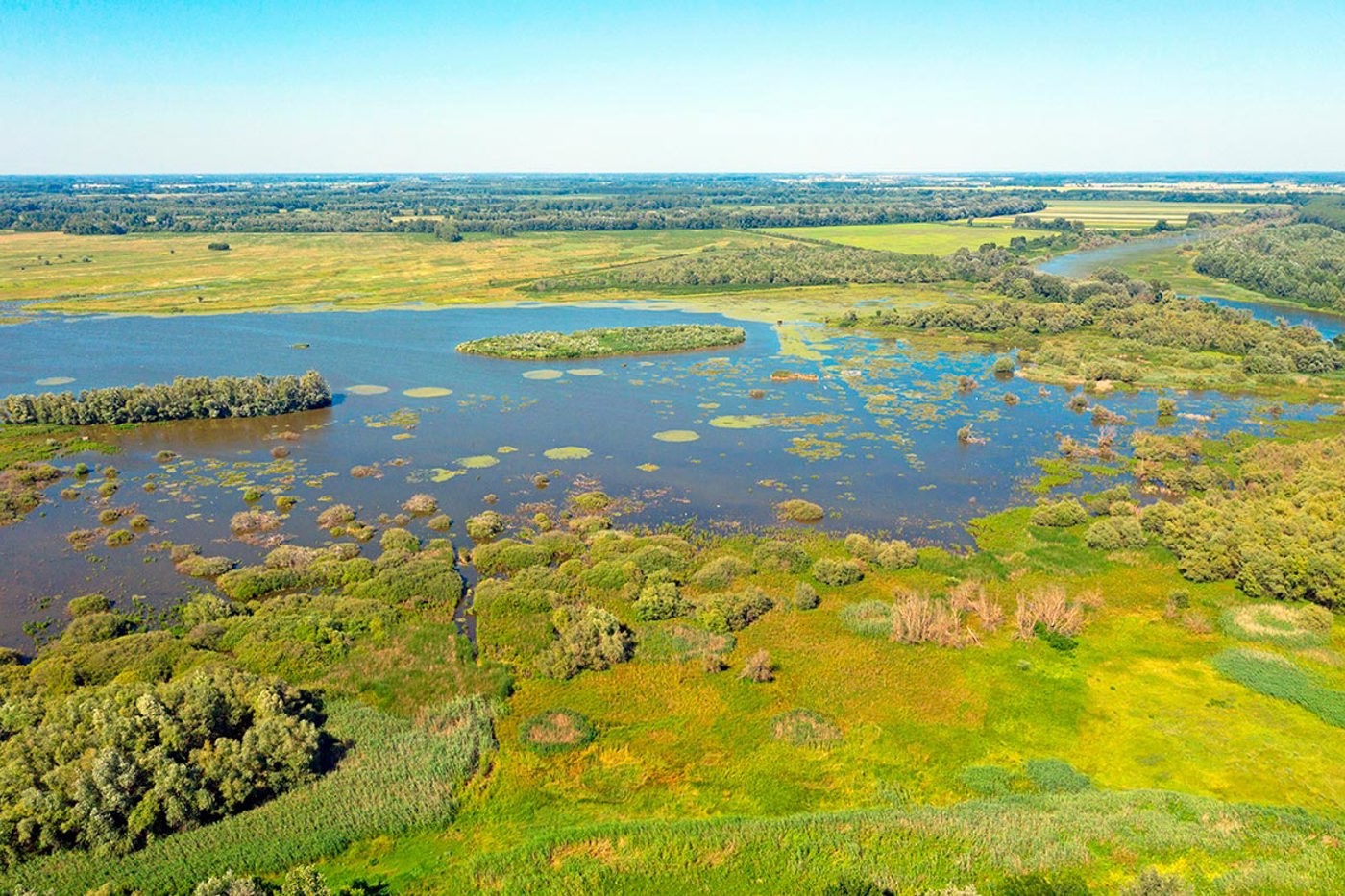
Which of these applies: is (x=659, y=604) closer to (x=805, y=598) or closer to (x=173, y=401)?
(x=805, y=598)

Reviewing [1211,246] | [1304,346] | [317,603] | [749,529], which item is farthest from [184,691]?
[1211,246]

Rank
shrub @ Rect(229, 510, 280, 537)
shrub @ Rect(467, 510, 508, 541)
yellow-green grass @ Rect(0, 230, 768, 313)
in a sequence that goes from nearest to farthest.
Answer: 1. shrub @ Rect(467, 510, 508, 541)
2. shrub @ Rect(229, 510, 280, 537)
3. yellow-green grass @ Rect(0, 230, 768, 313)

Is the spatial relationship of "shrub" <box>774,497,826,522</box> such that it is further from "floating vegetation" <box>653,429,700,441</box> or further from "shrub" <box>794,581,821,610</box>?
"floating vegetation" <box>653,429,700,441</box>

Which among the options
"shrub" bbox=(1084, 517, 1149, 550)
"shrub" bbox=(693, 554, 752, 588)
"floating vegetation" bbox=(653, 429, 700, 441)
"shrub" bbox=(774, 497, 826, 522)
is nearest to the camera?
"shrub" bbox=(693, 554, 752, 588)

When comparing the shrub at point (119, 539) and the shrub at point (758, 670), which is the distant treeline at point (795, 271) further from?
the shrub at point (758, 670)

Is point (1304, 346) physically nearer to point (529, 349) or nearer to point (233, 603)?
point (529, 349)

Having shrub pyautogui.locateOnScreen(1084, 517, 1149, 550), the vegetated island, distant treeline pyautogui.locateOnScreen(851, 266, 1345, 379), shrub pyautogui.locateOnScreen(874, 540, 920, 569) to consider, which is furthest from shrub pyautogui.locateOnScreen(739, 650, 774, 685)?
distant treeline pyautogui.locateOnScreen(851, 266, 1345, 379)

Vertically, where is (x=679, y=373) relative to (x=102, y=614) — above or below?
above
